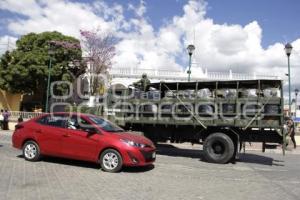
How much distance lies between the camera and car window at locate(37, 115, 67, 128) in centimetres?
1038

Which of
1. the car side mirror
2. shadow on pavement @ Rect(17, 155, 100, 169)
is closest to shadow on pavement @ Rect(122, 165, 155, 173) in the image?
shadow on pavement @ Rect(17, 155, 100, 169)

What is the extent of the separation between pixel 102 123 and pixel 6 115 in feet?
58.4

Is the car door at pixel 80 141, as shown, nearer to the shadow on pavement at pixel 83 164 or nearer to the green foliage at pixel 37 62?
the shadow on pavement at pixel 83 164

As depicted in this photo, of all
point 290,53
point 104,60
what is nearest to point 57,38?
point 104,60

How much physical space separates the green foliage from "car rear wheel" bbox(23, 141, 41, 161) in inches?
1000

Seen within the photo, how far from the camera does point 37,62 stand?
119 feet

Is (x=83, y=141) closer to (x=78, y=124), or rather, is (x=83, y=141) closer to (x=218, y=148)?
(x=78, y=124)

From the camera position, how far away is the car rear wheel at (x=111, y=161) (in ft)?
30.8

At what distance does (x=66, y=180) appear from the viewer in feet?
26.8

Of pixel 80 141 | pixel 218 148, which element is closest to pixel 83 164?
pixel 80 141

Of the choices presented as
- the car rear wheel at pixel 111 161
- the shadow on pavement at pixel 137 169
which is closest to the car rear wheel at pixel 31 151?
the car rear wheel at pixel 111 161

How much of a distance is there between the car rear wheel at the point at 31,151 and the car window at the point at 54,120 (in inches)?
25.8

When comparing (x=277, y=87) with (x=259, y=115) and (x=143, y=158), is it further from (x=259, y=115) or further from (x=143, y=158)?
(x=143, y=158)

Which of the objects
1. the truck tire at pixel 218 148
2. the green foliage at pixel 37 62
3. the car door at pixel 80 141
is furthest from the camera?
the green foliage at pixel 37 62
